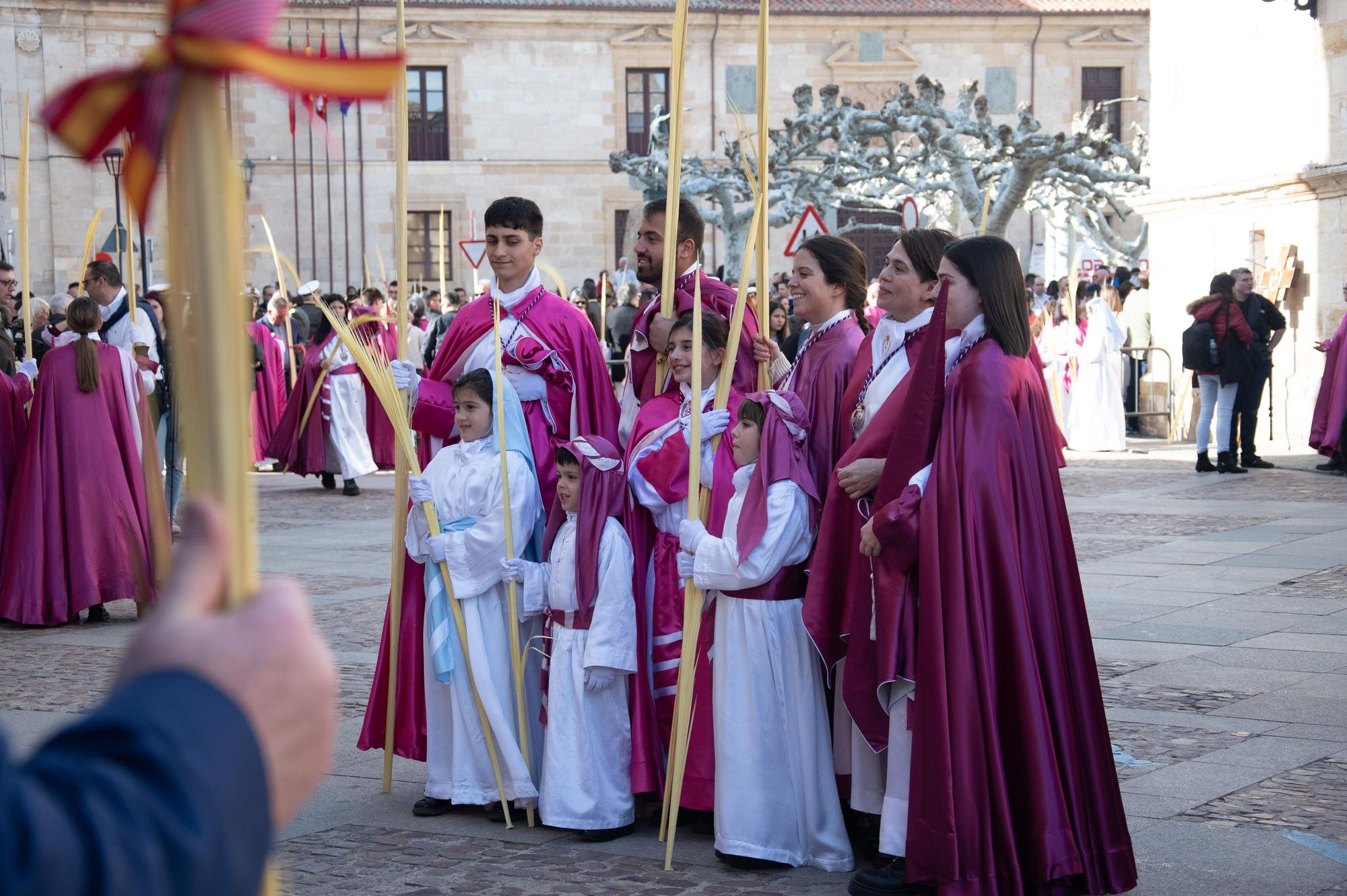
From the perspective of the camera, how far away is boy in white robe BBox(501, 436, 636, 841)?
4.58 m

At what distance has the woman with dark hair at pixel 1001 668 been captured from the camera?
11.8 ft

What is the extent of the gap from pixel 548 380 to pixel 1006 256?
1.83 meters

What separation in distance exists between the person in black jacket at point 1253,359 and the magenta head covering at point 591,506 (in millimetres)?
11170

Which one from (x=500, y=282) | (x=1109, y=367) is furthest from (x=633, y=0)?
(x=500, y=282)

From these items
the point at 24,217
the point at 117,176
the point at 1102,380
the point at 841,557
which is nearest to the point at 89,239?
the point at 24,217

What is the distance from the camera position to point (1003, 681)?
12.1 ft

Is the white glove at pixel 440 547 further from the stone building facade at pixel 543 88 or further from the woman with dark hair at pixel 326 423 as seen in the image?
the stone building facade at pixel 543 88

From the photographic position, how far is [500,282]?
5.34m

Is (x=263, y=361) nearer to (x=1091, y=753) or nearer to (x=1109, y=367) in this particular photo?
(x=1109, y=367)

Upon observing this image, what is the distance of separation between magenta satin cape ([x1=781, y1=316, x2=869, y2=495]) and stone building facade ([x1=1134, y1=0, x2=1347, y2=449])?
12457 mm

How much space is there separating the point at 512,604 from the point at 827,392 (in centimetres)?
116

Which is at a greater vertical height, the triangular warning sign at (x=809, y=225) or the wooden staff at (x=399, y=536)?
the triangular warning sign at (x=809, y=225)

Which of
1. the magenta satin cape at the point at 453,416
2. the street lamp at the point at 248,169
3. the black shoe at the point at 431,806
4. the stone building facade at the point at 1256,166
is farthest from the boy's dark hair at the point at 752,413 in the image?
the street lamp at the point at 248,169

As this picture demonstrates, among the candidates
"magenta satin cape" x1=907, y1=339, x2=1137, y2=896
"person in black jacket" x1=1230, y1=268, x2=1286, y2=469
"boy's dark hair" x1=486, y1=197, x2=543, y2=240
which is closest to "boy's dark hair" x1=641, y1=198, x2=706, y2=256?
"boy's dark hair" x1=486, y1=197, x2=543, y2=240
